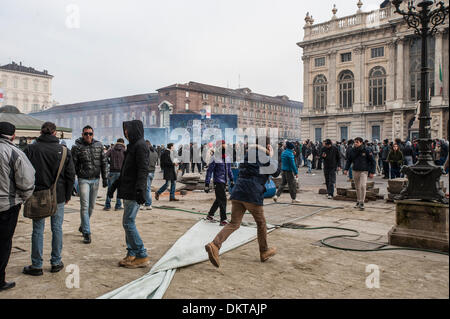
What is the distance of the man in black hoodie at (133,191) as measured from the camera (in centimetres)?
473

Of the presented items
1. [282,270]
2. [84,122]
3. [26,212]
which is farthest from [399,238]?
[84,122]

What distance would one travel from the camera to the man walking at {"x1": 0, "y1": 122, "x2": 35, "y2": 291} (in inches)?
153

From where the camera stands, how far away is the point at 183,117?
32906mm

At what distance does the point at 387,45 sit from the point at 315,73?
8.32 meters

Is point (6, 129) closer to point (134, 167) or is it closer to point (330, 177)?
point (134, 167)

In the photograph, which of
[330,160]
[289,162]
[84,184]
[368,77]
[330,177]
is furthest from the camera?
[368,77]

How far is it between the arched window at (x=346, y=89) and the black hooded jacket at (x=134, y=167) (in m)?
38.0

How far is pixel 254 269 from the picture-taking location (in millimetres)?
4684

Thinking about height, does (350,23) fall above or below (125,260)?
above

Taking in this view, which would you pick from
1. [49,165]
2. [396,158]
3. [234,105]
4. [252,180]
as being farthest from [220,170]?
[234,105]

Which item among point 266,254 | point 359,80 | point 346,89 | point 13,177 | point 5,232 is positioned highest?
point 359,80

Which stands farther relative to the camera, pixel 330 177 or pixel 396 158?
pixel 396 158

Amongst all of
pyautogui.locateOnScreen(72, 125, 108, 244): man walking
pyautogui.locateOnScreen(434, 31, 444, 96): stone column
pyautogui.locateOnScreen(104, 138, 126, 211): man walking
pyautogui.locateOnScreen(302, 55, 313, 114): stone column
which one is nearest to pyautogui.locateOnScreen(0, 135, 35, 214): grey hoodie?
pyautogui.locateOnScreen(72, 125, 108, 244): man walking

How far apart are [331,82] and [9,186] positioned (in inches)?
1582
